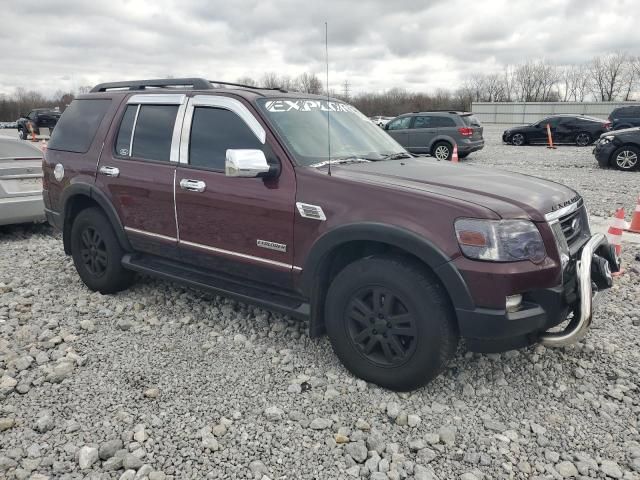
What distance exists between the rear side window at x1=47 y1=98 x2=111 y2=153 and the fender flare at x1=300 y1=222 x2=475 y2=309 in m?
2.71

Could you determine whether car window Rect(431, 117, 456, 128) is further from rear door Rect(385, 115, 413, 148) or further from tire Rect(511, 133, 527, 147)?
tire Rect(511, 133, 527, 147)

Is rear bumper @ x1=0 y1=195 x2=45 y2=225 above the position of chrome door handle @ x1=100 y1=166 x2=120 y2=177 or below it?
below

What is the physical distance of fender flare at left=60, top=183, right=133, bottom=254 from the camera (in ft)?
14.5

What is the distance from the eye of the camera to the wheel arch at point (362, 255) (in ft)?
9.12

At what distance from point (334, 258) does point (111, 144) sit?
8.07 feet

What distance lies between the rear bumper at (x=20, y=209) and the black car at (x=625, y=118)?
23237 millimetres

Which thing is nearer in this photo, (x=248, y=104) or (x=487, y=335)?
(x=487, y=335)

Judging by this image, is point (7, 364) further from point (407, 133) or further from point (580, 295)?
point (407, 133)

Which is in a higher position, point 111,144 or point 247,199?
point 111,144

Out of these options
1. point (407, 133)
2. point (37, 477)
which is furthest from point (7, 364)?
point (407, 133)

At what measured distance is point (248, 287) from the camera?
3699 millimetres

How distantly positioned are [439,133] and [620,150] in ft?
16.1

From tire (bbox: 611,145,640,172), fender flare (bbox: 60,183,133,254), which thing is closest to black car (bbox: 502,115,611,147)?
tire (bbox: 611,145,640,172)

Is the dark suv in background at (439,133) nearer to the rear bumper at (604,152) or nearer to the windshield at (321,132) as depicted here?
the rear bumper at (604,152)
